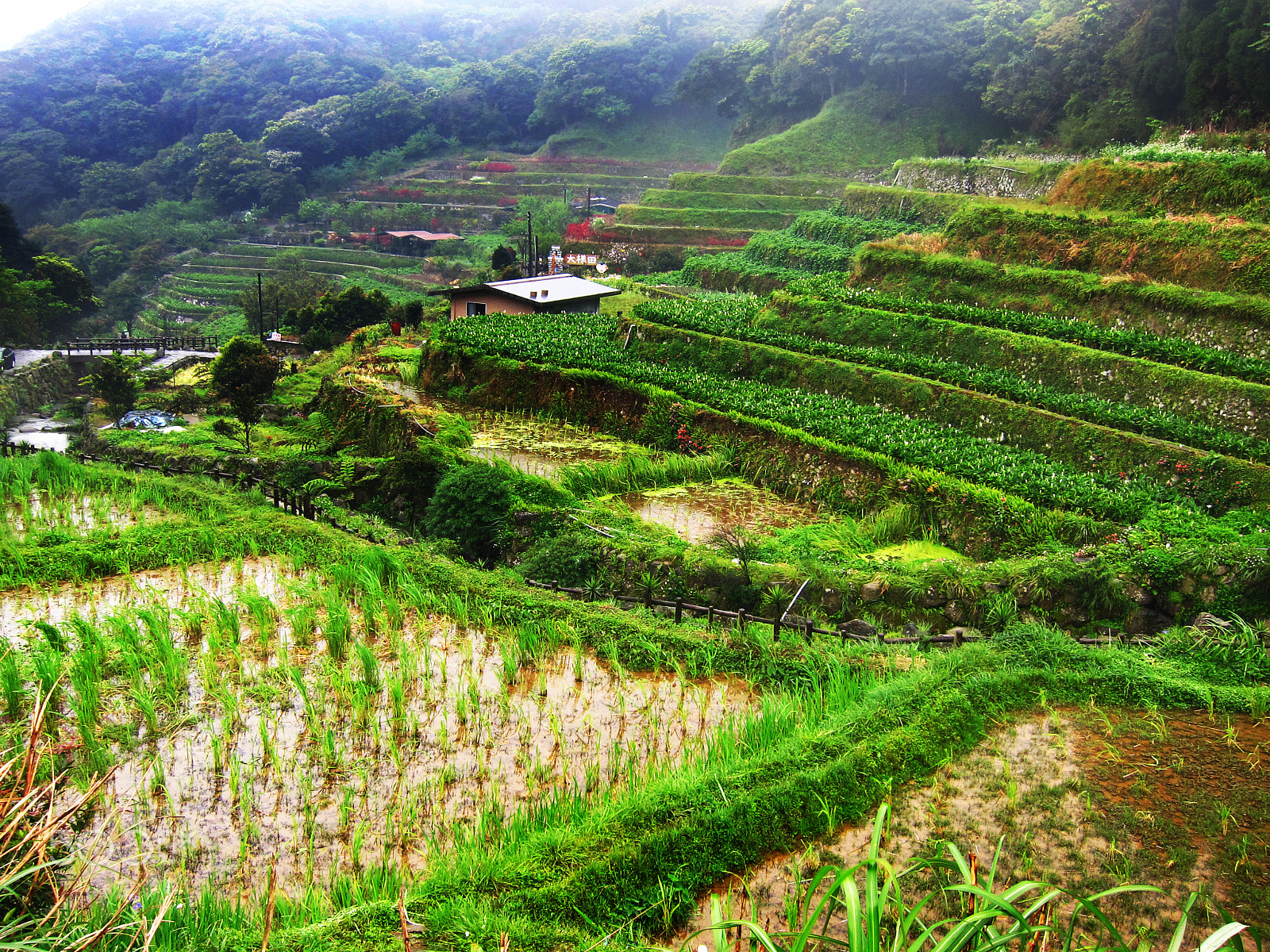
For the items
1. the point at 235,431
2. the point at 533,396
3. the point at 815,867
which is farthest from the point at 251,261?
the point at 815,867

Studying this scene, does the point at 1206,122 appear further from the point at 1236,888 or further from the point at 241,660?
the point at 241,660

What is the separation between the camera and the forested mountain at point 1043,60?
24844 mm

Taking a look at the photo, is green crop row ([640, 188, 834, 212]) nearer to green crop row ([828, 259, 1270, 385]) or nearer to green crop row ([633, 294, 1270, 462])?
green crop row ([633, 294, 1270, 462])

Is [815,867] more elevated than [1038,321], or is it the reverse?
[1038,321]

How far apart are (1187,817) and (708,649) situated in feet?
12.3

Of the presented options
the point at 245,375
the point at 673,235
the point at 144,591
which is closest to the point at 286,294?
the point at 673,235

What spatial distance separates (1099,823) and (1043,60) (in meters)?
40.2

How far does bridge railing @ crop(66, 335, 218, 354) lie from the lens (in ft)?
111

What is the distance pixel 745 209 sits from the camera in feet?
132

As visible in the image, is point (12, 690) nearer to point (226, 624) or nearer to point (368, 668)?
point (226, 624)

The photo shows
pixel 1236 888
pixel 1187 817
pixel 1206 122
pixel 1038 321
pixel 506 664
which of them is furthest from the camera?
pixel 1206 122

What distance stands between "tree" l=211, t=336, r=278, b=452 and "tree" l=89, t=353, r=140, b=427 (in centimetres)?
827

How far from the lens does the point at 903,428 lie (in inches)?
556

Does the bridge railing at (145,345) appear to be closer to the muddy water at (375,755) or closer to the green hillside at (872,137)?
the green hillside at (872,137)
